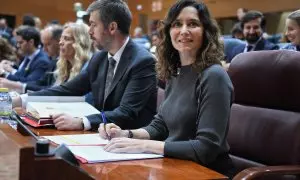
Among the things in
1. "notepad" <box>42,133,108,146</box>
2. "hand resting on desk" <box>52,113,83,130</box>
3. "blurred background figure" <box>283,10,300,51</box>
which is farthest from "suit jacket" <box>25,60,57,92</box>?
"notepad" <box>42,133,108,146</box>

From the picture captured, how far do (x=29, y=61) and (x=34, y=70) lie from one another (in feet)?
0.80

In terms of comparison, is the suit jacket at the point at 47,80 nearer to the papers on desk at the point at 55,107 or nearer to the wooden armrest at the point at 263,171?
the papers on desk at the point at 55,107

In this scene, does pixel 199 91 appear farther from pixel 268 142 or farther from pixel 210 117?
pixel 268 142

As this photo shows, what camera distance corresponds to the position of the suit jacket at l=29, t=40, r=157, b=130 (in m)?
2.21

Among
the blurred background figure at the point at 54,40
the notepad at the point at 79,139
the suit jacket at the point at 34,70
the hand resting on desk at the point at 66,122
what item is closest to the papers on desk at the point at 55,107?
the hand resting on desk at the point at 66,122

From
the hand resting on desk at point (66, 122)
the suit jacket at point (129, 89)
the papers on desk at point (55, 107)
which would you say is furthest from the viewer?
the suit jacket at point (129, 89)

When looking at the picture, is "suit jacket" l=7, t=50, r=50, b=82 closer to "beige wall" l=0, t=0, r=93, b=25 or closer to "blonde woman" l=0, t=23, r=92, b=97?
"blonde woman" l=0, t=23, r=92, b=97

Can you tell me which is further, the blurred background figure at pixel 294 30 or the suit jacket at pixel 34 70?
the suit jacket at pixel 34 70

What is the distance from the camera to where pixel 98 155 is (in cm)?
138

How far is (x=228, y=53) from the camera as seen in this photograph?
4.60m

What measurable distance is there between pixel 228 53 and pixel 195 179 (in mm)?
3567

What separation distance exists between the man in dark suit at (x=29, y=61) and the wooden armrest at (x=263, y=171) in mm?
3263

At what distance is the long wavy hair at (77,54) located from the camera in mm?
3326

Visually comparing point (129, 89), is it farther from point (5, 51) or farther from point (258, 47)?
point (5, 51)
